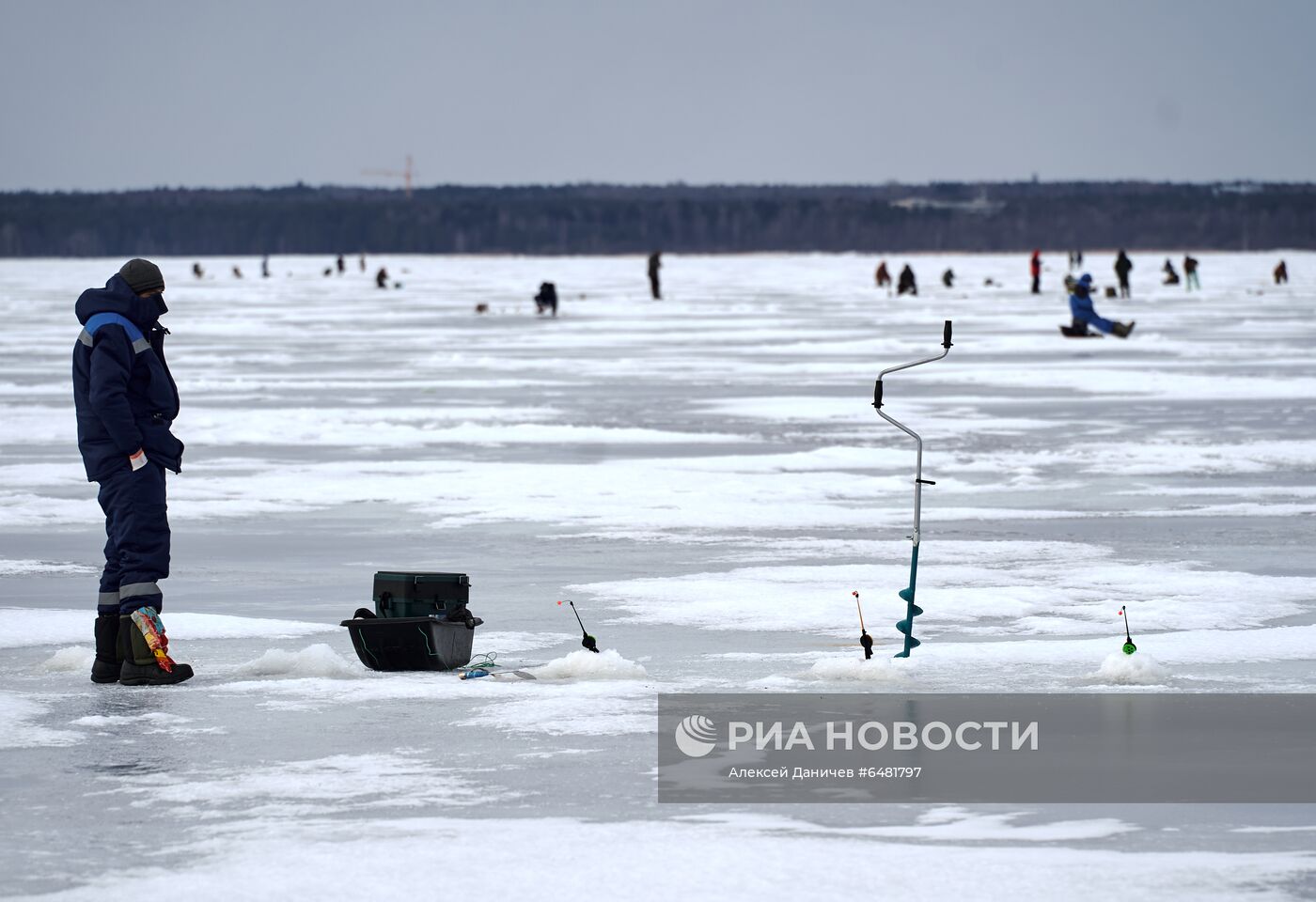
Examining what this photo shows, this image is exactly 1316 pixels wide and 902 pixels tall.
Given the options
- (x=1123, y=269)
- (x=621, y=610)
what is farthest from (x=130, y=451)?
(x=1123, y=269)

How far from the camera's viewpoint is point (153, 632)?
8.66m

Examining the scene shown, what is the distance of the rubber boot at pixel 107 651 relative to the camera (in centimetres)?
880

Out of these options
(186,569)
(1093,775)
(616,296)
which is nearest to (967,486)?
(186,569)

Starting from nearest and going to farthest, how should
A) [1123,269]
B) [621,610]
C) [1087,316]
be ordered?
[621,610] < [1087,316] < [1123,269]

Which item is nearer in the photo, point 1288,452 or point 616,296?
point 1288,452

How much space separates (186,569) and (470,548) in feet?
5.44

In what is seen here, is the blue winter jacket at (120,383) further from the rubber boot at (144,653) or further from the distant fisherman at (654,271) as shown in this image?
the distant fisherman at (654,271)

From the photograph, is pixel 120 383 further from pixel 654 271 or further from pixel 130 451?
pixel 654 271

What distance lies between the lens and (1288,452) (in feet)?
59.3

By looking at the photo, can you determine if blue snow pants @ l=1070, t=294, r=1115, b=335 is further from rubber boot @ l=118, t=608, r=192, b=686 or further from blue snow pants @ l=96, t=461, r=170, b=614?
rubber boot @ l=118, t=608, r=192, b=686

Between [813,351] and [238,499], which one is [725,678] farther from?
[813,351]

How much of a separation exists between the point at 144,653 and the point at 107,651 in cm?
23

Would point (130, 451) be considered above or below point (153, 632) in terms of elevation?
above

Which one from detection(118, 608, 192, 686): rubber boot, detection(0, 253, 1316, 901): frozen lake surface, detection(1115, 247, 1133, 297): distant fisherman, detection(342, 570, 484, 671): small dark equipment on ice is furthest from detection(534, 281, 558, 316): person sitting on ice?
detection(118, 608, 192, 686): rubber boot
